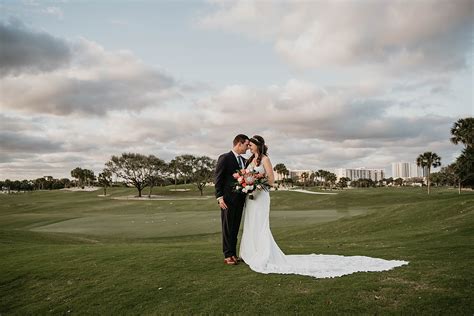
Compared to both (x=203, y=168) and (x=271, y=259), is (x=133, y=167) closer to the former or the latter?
(x=203, y=168)

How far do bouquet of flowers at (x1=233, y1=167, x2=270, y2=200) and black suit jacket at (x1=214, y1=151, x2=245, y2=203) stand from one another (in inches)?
13.9

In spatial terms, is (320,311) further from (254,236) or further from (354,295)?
(254,236)

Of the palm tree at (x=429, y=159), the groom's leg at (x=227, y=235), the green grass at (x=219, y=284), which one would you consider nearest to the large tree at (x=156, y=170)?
the palm tree at (x=429, y=159)

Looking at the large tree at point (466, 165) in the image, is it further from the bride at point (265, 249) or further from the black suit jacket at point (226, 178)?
the black suit jacket at point (226, 178)

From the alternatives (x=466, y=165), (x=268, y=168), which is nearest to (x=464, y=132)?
(x=466, y=165)

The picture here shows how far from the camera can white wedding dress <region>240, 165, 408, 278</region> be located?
9719 mm

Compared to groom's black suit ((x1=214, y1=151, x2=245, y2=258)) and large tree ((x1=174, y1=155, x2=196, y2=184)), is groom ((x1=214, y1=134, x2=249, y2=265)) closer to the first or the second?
groom's black suit ((x1=214, y1=151, x2=245, y2=258))

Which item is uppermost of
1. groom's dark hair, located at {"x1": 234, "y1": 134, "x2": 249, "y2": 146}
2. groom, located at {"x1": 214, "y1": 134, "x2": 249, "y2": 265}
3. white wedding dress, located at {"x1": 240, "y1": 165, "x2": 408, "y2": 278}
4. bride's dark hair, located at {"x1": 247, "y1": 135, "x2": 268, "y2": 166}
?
groom's dark hair, located at {"x1": 234, "y1": 134, "x2": 249, "y2": 146}

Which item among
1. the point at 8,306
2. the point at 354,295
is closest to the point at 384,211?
the point at 354,295

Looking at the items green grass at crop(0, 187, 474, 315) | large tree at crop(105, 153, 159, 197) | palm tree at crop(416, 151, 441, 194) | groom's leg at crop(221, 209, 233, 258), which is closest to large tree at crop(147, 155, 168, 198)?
large tree at crop(105, 153, 159, 197)

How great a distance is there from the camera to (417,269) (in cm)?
938

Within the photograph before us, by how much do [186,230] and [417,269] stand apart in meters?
24.9

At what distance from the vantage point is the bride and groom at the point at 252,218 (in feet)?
34.1

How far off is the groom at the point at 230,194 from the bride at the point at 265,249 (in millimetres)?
242
